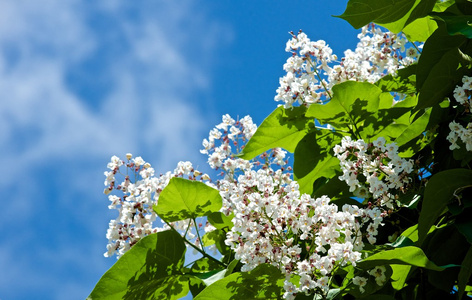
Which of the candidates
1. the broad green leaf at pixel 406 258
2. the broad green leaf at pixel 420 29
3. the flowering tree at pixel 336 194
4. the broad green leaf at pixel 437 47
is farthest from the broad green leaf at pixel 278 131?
the broad green leaf at pixel 406 258

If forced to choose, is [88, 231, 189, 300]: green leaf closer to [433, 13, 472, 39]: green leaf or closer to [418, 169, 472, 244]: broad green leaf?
[418, 169, 472, 244]: broad green leaf

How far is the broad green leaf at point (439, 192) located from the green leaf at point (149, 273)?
969mm

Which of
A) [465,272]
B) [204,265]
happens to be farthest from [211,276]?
[465,272]

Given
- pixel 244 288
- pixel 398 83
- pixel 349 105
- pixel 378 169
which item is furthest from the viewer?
pixel 398 83

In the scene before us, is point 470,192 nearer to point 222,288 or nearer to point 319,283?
point 319,283

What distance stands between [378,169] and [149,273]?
1.01m

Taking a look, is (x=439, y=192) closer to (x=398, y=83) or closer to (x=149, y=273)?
(x=398, y=83)

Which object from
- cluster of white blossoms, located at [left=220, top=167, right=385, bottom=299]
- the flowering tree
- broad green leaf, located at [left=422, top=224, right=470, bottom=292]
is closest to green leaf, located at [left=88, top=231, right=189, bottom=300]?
the flowering tree

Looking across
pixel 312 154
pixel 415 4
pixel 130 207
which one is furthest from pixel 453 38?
pixel 130 207

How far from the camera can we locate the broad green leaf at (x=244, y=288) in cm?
192

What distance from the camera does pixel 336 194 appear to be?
2441 mm

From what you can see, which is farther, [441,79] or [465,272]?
[441,79]

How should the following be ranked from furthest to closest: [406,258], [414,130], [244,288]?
1. [414,130]
2. [244,288]
3. [406,258]

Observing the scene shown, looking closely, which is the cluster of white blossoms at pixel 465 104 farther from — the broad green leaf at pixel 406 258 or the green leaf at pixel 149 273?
the green leaf at pixel 149 273
